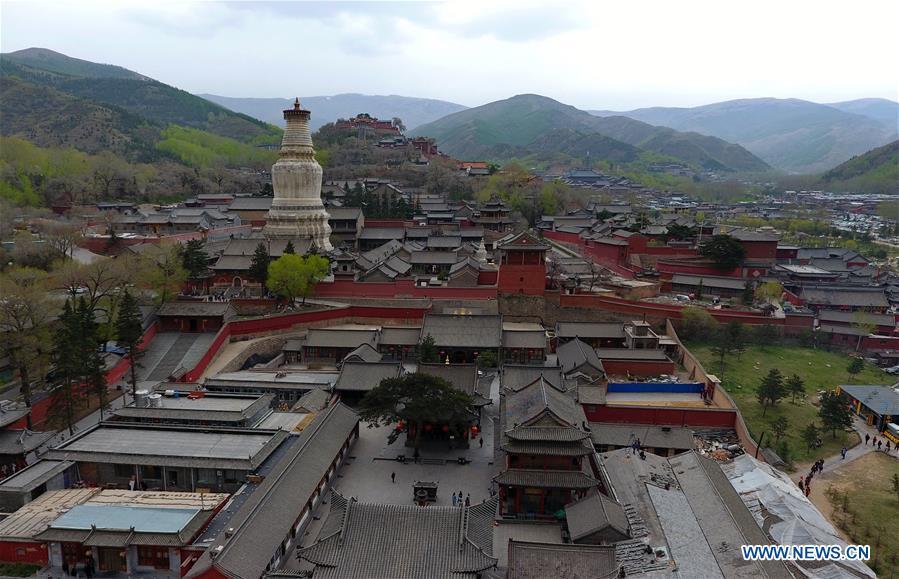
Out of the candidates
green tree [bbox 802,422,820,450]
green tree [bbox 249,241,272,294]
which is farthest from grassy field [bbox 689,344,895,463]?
green tree [bbox 249,241,272,294]

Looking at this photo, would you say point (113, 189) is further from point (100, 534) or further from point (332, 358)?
point (100, 534)

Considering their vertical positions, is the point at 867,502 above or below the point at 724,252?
below

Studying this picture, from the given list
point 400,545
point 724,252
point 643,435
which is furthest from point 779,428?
point 724,252

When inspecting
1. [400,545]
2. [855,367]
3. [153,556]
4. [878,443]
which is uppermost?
[400,545]

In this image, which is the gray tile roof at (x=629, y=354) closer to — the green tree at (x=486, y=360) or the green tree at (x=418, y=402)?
the green tree at (x=486, y=360)

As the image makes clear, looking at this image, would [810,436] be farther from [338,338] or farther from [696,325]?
[338,338]

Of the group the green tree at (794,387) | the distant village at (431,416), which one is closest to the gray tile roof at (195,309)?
the distant village at (431,416)

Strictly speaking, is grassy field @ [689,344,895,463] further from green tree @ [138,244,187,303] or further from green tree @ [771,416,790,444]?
green tree @ [138,244,187,303]
